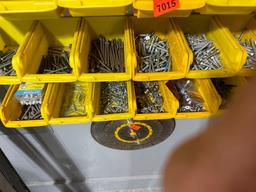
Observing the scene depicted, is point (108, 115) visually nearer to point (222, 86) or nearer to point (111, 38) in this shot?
point (111, 38)

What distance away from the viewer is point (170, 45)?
0.93 metres

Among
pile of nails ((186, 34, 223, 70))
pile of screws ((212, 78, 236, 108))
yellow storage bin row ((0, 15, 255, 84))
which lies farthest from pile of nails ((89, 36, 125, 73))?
pile of screws ((212, 78, 236, 108))

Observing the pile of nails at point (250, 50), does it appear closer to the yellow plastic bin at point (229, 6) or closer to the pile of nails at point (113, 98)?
the yellow plastic bin at point (229, 6)

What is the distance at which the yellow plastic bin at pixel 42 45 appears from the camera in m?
0.76

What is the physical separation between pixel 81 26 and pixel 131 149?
0.60m

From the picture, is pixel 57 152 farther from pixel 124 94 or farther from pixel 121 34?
pixel 121 34

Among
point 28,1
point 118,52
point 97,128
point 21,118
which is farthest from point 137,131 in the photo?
point 28,1

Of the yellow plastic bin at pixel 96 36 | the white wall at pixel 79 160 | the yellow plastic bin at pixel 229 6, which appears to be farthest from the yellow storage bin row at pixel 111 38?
the white wall at pixel 79 160

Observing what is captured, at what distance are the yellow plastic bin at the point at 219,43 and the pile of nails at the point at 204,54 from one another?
0.05 ft

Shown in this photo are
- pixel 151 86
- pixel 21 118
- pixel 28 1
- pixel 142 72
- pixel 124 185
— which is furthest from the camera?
pixel 124 185

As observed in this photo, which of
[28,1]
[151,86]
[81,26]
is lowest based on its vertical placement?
[151,86]

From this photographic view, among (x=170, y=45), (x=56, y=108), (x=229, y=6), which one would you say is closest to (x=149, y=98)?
(x=170, y=45)

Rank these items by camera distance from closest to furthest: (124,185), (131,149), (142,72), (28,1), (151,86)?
(28,1) → (142,72) → (151,86) → (131,149) → (124,185)

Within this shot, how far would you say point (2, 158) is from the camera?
3.36 ft
